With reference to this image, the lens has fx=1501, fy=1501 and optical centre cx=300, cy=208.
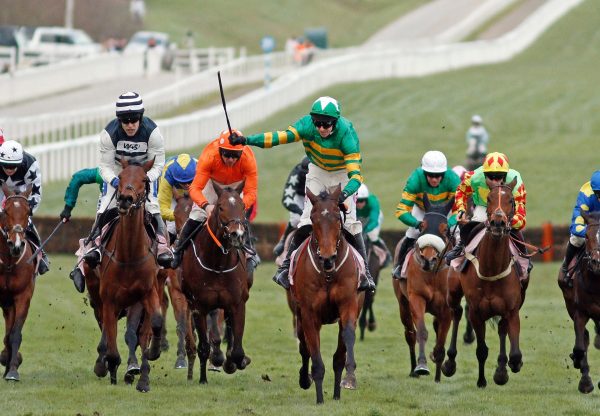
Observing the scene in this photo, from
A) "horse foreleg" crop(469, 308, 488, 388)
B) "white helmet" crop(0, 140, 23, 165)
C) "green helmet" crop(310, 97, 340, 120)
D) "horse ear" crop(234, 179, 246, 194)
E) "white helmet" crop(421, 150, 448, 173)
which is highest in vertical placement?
"green helmet" crop(310, 97, 340, 120)

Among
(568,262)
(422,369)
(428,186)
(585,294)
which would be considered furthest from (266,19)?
(585,294)

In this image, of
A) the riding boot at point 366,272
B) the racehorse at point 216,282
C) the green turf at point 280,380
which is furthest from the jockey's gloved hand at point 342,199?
the green turf at point 280,380

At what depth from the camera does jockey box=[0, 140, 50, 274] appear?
14.7 metres

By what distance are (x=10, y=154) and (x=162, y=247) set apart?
70.9 inches

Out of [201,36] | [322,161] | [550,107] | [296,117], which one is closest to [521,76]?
[550,107]

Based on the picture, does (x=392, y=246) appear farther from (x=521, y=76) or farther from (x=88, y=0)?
(x=88, y=0)

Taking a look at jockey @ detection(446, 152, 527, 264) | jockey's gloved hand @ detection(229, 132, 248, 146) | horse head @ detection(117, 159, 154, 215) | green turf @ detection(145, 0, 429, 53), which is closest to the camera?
horse head @ detection(117, 159, 154, 215)

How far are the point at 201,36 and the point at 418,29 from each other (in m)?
11.3

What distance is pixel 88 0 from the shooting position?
237ft

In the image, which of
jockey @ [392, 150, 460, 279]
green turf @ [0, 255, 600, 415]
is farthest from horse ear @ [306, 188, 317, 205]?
jockey @ [392, 150, 460, 279]

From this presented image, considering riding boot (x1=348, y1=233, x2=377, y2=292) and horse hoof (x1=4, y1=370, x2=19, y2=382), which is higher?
riding boot (x1=348, y1=233, x2=377, y2=292)

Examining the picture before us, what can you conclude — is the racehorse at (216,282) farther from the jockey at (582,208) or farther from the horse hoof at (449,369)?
the jockey at (582,208)

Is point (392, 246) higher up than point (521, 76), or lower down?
lower down

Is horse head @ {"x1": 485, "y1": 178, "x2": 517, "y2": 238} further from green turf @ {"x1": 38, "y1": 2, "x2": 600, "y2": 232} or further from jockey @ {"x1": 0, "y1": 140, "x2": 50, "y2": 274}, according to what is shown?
green turf @ {"x1": 38, "y1": 2, "x2": 600, "y2": 232}
